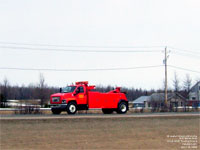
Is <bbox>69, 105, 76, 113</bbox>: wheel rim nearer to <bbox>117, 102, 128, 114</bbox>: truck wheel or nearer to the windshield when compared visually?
the windshield

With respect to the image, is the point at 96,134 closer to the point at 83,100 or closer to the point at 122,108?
the point at 83,100

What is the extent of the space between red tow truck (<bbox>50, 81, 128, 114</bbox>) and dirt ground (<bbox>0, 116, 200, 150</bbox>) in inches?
173

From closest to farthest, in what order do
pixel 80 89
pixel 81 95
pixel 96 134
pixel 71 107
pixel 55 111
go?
pixel 96 134
pixel 71 107
pixel 81 95
pixel 80 89
pixel 55 111

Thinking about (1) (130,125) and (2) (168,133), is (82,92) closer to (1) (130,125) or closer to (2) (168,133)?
(1) (130,125)

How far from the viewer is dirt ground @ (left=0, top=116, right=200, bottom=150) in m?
20.6

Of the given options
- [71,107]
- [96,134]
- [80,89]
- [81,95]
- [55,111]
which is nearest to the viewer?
[96,134]

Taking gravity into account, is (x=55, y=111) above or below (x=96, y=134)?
above

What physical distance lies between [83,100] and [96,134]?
257 inches

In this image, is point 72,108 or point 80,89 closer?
point 72,108

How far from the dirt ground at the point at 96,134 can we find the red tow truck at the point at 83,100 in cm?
440

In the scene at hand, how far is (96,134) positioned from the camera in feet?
75.3

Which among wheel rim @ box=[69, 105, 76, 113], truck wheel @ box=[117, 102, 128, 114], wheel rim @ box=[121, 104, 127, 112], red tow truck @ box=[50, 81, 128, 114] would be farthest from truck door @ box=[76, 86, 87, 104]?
wheel rim @ box=[121, 104, 127, 112]

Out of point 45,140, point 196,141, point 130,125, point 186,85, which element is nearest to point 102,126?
point 130,125

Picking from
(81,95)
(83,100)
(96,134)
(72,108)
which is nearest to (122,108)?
(83,100)
